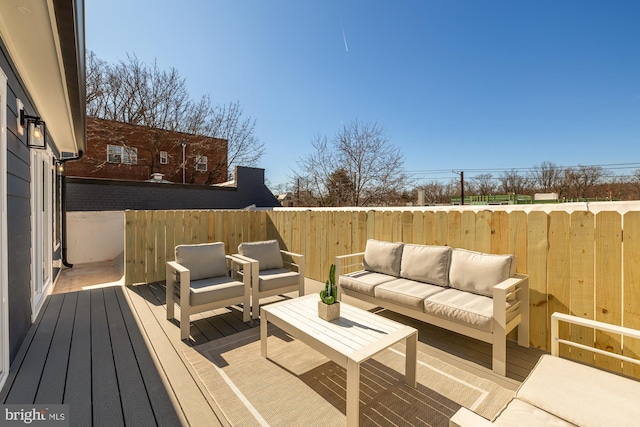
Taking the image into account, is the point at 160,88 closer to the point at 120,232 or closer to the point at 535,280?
the point at 120,232

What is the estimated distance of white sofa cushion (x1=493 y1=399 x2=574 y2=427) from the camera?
1248mm

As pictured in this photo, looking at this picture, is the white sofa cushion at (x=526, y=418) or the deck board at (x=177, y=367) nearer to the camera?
the white sofa cushion at (x=526, y=418)

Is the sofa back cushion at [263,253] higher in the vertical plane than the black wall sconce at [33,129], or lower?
lower

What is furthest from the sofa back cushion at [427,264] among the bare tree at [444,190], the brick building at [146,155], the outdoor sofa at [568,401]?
the bare tree at [444,190]

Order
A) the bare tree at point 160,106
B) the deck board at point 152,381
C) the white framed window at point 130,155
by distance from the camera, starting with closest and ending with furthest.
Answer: the deck board at point 152,381 → the bare tree at point 160,106 → the white framed window at point 130,155

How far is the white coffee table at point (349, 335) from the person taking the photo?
5.86 feet

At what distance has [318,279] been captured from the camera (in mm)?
5391

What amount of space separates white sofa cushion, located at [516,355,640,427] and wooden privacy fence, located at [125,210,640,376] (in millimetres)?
1277

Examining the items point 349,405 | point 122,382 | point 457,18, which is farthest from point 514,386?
point 457,18

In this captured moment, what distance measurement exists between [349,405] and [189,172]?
1619 centimetres

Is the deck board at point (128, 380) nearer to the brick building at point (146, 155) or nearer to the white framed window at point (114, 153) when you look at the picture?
the brick building at point (146, 155)

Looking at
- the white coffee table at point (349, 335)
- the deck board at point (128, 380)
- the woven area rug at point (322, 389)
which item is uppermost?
the white coffee table at point (349, 335)

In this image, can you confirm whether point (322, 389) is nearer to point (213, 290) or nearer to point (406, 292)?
point (406, 292)

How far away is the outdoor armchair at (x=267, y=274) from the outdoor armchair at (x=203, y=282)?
0.12 meters
